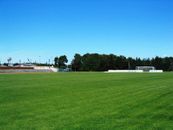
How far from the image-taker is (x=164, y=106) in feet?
50.6

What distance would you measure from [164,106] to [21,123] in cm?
700

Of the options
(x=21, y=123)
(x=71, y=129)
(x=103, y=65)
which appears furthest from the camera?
(x=103, y=65)

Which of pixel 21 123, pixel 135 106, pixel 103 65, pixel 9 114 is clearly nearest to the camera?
pixel 21 123

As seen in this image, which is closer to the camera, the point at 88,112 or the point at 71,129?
the point at 71,129

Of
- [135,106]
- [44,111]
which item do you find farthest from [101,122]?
[135,106]

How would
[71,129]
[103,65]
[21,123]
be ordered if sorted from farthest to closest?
[103,65] → [21,123] → [71,129]

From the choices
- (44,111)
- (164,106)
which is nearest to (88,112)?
(44,111)

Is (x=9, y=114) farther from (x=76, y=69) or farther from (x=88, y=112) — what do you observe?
(x=76, y=69)

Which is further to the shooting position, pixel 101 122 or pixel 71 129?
pixel 101 122

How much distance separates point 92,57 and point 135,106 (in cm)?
17046

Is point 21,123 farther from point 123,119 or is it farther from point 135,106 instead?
point 135,106

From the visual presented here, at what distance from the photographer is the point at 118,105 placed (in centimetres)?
1577

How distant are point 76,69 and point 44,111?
576 feet

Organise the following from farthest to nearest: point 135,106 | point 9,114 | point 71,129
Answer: point 135,106, point 9,114, point 71,129
